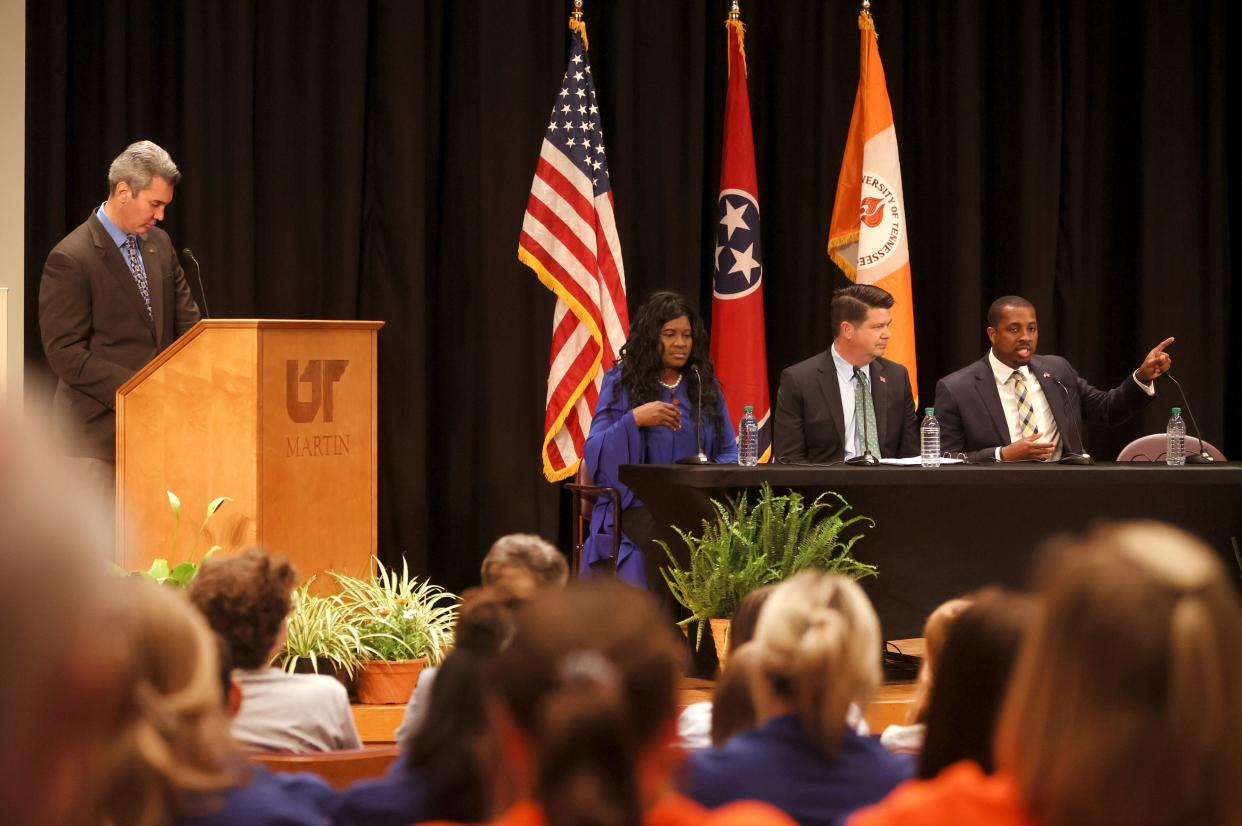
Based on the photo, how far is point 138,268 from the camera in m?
5.50

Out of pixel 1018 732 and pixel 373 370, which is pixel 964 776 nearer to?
pixel 1018 732

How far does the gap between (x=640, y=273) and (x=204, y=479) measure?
3.27 metres

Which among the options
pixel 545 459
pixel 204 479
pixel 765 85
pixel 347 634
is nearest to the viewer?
pixel 347 634

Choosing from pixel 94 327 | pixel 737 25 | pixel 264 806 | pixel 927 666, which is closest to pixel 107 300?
pixel 94 327

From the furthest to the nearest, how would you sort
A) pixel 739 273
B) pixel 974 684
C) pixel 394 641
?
pixel 739 273 → pixel 394 641 → pixel 974 684

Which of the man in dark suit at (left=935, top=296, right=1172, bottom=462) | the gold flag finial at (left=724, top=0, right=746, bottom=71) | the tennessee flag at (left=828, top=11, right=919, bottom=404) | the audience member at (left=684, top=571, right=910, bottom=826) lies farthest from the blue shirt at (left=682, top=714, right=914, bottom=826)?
the gold flag finial at (left=724, top=0, right=746, bottom=71)

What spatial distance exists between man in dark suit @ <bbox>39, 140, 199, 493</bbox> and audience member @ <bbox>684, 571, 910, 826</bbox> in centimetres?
401

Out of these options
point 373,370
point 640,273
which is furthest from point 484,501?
point 373,370

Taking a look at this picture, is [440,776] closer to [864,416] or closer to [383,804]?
[383,804]

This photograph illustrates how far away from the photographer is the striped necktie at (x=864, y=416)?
19.5 feet

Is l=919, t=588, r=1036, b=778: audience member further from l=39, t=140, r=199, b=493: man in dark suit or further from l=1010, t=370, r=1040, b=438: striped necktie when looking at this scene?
l=1010, t=370, r=1040, b=438: striped necktie

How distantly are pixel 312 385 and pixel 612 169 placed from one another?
123 inches

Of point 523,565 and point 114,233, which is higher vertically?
point 114,233

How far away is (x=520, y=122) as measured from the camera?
7.23 m
